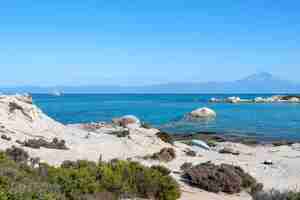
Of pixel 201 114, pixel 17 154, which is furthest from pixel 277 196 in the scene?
pixel 201 114

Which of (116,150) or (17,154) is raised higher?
(17,154)

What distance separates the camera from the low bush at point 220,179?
12812 mm

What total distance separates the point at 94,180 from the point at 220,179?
463 centimetres

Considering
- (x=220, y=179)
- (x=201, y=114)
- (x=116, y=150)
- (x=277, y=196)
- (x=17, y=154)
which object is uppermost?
(x=277, y=196)

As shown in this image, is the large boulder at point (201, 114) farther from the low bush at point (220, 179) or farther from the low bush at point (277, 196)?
the low bush at point (277, 196)

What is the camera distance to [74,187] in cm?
925

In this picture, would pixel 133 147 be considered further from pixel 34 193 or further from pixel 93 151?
pixel 34 193

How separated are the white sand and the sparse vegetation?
1015 millimetres

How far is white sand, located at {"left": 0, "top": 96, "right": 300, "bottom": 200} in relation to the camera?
15.2 meters

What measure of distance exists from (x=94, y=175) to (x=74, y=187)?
1319 mm

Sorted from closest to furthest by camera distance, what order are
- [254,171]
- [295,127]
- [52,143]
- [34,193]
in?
[34,193], [254,171], [52,143], [295,127]

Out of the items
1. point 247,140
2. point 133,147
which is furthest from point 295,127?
point 133,147

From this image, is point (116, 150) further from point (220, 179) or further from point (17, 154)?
point (220, 179)

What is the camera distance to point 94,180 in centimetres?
1007
